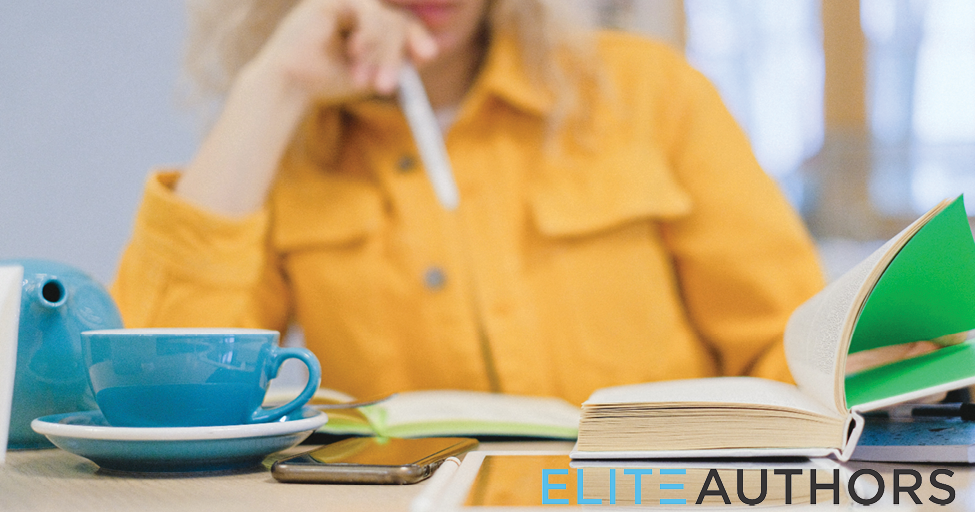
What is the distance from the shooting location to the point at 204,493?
317 mm

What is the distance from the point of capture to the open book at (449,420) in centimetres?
47

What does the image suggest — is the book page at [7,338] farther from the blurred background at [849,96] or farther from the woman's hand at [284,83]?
the blurred background at [849,96]

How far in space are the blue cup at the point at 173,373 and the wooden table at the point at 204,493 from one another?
3 centimetres

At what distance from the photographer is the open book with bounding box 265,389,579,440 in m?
0.47

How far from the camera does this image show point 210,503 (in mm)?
300

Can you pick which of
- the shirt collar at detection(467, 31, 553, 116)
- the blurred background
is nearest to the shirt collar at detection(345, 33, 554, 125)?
the shirt collar at detection(467, 31, 553, 116)

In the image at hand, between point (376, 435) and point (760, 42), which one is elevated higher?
point (760, 42)

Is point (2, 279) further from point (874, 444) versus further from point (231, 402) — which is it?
point (874, 444)

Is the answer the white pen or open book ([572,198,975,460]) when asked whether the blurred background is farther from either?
open book ([572,198,975,460])

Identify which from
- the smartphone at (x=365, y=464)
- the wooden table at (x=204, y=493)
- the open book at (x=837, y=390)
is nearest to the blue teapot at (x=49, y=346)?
the wooden table at (x=204, y=493)

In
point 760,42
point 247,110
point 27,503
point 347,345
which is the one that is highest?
point 760,42

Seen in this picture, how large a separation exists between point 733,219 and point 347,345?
477mm

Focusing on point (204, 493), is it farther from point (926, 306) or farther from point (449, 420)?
point (926, 306)

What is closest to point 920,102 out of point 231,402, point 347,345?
point 347,345
